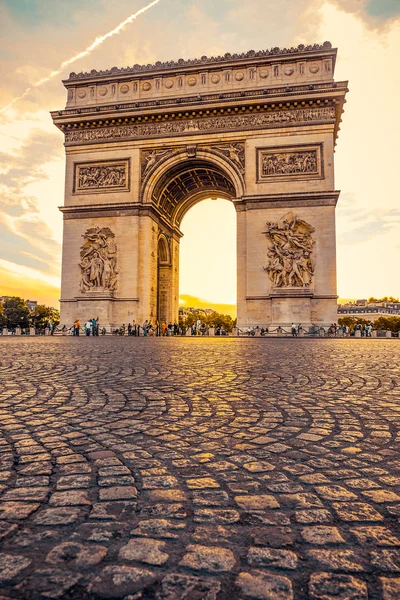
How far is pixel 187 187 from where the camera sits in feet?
91.8

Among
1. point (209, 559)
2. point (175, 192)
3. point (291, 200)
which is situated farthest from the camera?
point (175, 192)

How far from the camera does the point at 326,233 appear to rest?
21.4 metres

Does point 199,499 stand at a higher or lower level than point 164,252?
lower

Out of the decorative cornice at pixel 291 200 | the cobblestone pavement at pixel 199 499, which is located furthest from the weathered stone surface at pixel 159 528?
the decorative cornice at pixel 291 200

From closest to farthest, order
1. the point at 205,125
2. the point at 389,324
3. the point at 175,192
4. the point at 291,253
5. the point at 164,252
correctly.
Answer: the point at 291,253 < the point at 205,125 < the point at 175,192 < the point at 164,252 < the point at 389,324

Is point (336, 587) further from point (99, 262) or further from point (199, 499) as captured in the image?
point (99, 262)

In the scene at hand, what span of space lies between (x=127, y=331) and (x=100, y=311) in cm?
181

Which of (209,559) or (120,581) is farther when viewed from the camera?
(209,559)

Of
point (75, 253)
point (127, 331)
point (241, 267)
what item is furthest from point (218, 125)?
point (127, 331)

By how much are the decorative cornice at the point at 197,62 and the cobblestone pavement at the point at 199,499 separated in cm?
2385

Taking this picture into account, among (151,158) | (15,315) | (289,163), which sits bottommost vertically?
(15,315)

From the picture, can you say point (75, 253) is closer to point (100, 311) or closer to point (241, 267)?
point (100, 311)

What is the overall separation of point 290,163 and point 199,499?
22536 mm

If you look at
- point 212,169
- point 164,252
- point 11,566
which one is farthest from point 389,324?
point 11,566
